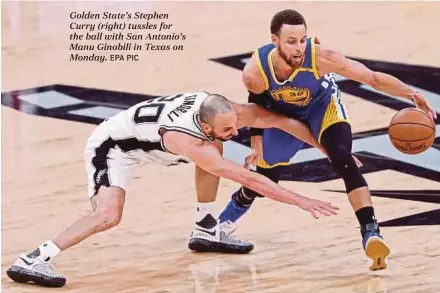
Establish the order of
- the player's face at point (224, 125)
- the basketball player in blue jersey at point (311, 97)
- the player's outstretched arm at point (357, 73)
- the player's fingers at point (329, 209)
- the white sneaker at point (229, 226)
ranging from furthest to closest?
the white sneaker at point (229, 226) < the player's outstretched arm at point (357, 73) < the basketball player in blue jersey at point (311, 97) < the player's face at point (224, 125) < the player's fingers at point (329, 209)

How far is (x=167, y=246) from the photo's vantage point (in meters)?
8.27

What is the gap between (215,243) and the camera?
321 inches

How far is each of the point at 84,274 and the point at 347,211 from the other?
2133 mm

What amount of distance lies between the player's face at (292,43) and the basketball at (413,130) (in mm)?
850

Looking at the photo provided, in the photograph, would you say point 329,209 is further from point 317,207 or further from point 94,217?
point 94,217

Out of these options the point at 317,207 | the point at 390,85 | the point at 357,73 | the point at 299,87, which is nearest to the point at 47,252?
the point at 317,207

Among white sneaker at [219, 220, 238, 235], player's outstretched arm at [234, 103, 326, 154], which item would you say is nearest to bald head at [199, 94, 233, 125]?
player's outstretched arm at [234, 103, 326, 154]

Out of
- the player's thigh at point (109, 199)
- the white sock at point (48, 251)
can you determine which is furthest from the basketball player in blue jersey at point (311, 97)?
the white sock at point (48, 251)

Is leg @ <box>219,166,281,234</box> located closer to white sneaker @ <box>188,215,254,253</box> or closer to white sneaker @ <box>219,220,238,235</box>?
white sneaker @ <box>219,220,238,235</box>

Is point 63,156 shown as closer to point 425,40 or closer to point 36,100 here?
point 36,100

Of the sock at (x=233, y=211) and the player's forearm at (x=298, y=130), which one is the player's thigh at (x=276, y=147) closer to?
the player's forearm at (x=298, y=130)

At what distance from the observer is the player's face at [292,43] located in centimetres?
749

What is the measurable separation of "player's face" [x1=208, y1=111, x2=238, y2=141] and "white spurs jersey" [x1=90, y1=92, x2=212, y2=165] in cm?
9

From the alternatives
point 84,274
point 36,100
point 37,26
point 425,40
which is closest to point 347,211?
point 84,274
